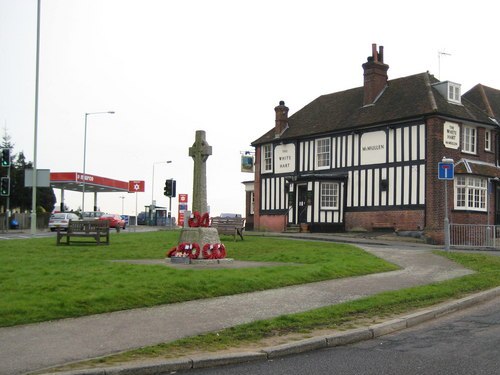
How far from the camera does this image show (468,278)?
13719 millimetres

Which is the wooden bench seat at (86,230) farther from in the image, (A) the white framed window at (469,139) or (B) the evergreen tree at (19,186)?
(B) the evergreen tree at (19,186)

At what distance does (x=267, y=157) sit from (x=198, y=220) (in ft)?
79.3

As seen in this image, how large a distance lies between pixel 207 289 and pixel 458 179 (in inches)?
905

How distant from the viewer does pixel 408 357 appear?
727cm

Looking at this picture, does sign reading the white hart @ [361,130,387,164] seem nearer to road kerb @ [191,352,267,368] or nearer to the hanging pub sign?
the hanging pub sign

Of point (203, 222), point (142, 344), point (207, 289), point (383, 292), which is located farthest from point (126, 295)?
point (203, 222)

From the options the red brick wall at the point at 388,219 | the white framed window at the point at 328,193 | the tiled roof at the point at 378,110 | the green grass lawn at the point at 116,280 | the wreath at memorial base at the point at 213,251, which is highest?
the tiled roof at the point at 378,110

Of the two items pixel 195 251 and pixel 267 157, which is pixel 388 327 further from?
pixel 267 157

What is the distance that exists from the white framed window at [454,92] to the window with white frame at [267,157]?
1239cm

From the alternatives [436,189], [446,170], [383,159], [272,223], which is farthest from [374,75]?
[446,170]

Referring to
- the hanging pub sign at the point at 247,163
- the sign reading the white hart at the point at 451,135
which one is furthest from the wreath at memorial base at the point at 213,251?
the hanging pub sign at the point at 247,163

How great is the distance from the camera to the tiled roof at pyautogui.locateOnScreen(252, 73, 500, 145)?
101 ft

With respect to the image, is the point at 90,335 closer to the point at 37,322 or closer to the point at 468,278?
the point at 37,322

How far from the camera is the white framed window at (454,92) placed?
32062 millimetres
